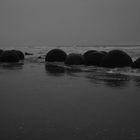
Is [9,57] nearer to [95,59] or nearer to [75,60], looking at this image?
[75,60]

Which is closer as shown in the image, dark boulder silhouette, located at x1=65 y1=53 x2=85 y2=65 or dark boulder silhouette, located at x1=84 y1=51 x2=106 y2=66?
dark boulder silhouette, located at x1=84 y1=51 x2=106 y2=66

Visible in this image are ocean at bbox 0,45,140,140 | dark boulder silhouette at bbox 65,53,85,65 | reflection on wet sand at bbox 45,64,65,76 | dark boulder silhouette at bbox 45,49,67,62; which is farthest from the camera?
dark boulder silhouette at bbox 45,49,67,62

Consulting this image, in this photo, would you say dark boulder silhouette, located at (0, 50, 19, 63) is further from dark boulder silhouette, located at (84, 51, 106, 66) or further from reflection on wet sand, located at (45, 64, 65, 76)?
reflection on wet sand, located at (45, 64, 65, 76)

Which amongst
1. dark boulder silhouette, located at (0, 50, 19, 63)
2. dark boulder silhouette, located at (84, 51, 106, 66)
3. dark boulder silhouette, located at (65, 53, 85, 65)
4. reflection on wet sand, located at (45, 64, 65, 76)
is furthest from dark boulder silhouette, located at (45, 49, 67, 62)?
reflection on wet sand, located at (45, 64, 65, 76)

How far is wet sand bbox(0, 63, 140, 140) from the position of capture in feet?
17.4

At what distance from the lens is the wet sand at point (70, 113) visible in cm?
A: 530

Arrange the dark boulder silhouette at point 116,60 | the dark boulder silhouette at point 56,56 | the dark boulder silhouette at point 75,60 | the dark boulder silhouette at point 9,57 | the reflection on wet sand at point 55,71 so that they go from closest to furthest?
the reflection on wet sand at point 55,71 → the dark boulder silhouette at point 116,60 → the dark boulder silhouette at point 75,60 → the dark boulder silhouette at point 9,57 → the dark boulder silhouette at point 56,56

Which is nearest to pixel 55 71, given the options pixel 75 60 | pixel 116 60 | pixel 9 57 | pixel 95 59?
pixel 116 60

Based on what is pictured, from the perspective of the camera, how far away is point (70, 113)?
21.9ft

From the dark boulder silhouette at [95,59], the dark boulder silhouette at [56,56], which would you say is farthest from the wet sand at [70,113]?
the dark boulder silhouette at [56,56]

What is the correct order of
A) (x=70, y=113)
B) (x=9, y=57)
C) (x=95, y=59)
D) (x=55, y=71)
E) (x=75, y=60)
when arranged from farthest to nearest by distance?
(x=9, y=57) → (x=75, y=60) → (x=95, y=59) → (x=55, y=71) → (x=70, y=113)

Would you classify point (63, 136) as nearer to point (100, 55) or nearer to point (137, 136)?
point (137, 136)

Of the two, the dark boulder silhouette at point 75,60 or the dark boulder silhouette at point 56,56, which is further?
the dark boulder silhouette at point 56,56

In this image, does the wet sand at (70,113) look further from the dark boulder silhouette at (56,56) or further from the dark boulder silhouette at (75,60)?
the dark boulder silhouette at (56,56)
